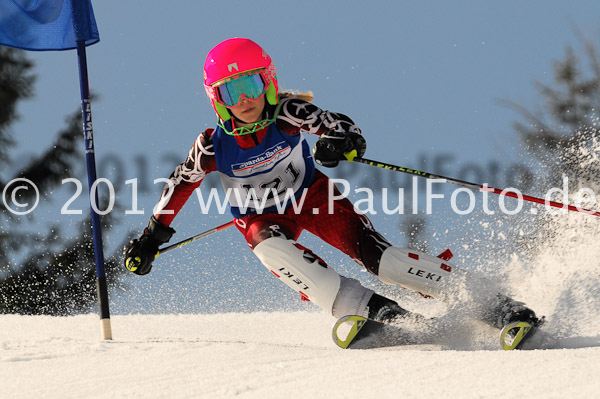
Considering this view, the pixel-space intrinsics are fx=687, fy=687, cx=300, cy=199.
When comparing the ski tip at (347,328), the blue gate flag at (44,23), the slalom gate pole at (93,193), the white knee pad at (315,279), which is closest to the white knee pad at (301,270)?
the white knee pad at (315,279)

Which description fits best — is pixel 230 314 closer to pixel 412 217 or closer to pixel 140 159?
pixel 412 217

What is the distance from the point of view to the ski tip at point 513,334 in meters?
3.20

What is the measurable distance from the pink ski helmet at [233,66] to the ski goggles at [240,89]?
0.02 m

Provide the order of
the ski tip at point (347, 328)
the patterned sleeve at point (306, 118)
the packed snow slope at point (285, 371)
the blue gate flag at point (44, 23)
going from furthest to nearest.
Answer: the blue gate flag at point (44, 23), the patterned sleeve at point (306, 118), the ski tip at point (347, 328), the packed snow slope at point (285, 371)

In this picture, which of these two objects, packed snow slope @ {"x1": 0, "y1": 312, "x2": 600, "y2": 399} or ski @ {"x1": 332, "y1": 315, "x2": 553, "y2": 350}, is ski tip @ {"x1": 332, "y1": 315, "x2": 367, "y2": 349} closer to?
ski @ {"x1": 332, "y1": 315, "x2": 553, "y2": 350}

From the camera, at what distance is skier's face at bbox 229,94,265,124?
12.3ft

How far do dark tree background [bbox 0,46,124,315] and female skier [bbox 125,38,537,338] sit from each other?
8830 mm

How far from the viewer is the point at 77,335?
15.9 feet

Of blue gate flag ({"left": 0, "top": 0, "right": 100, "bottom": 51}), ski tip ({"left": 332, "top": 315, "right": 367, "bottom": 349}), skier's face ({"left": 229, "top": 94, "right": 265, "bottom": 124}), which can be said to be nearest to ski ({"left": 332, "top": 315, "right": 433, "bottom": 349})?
ski tip ({"left": 332, "top": 315, "right": 367, "bottom": 349})

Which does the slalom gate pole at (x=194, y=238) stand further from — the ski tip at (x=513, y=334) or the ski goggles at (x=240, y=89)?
the ski tip at (x=513, y=334)

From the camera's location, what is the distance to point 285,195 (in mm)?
4023

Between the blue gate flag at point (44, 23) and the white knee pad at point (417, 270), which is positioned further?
the blue gate flag at point (44, 23)

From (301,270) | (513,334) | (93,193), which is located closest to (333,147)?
(301,270)

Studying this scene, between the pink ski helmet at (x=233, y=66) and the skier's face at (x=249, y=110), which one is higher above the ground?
the pink ski helmet at (x=233, y=66)
